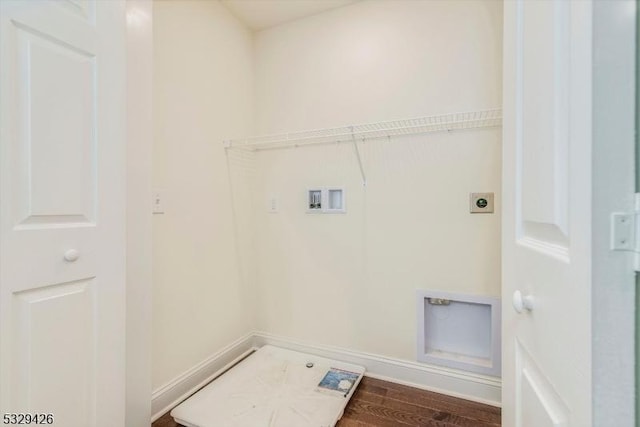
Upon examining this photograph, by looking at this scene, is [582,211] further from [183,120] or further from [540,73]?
[183,120]

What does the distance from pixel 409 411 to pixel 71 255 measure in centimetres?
173

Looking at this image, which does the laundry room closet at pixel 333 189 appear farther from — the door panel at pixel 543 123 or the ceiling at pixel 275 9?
the door panel at pixel 543 123

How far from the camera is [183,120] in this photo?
1.74 m

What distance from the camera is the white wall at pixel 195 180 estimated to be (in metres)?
1.61

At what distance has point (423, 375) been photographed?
5.86ft

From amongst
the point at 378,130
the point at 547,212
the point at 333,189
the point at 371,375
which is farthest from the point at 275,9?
the point at 371,375

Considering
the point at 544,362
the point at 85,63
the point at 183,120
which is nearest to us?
the point at 544,362

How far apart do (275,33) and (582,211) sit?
93.3 inches

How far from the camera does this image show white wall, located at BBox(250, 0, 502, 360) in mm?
1689

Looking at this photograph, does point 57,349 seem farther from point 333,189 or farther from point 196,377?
point 333,189

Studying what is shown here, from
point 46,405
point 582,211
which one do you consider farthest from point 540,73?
point 46,405

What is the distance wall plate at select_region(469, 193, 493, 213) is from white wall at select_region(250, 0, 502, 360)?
0.03 metres

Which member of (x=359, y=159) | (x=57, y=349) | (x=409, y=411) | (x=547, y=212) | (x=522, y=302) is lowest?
(x=409, y=411)

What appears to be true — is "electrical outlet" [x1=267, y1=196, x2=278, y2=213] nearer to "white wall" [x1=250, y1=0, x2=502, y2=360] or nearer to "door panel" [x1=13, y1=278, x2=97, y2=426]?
"white wall" [x1=250, y1=0, x2=502, y2=360]
